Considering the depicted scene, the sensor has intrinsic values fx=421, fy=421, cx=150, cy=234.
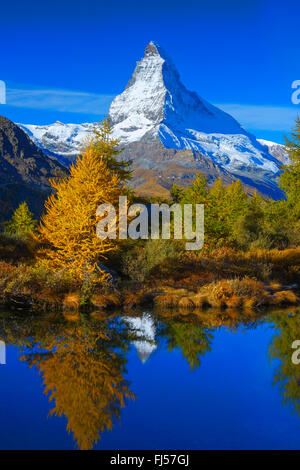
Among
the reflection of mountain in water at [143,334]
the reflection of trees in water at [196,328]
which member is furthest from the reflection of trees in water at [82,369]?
the reflection of trees in water at [196,328]

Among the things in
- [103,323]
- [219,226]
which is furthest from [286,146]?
[103,323]

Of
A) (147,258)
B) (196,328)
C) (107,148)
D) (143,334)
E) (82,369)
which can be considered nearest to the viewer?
(82,369)

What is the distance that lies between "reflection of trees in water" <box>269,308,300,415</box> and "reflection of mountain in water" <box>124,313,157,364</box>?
348cm

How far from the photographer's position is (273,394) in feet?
30.8

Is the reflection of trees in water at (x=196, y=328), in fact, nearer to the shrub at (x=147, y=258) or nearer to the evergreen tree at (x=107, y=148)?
the shrub at (x=147, y=258)

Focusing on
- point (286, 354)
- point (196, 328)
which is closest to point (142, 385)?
point (286, 354)

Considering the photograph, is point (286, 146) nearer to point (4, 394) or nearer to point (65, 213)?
point (65, 213)

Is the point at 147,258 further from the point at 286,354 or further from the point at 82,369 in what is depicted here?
the point at 82,369

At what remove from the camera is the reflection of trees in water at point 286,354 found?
9357 mm

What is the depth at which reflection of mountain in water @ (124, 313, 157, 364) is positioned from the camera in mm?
12043

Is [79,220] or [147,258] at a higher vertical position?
[79,220]

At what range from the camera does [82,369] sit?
1025 cm

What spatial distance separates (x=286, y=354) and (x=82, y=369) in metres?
5.85

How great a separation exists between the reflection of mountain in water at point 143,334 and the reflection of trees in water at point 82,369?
45 centimetres
